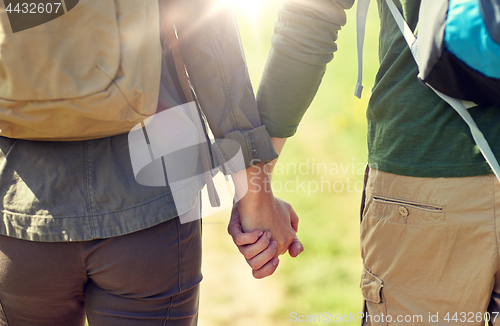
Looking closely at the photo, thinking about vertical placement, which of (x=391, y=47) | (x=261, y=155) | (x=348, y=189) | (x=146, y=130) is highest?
(x=391, y=47)

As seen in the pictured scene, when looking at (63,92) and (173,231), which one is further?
(173,231)

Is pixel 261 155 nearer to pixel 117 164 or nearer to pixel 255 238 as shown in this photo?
pixel 255 238

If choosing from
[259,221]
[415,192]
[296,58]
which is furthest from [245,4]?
[415,192]

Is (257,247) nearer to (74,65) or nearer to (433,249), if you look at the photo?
(433,249)

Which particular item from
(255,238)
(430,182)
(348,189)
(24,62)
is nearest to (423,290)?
(430,182)

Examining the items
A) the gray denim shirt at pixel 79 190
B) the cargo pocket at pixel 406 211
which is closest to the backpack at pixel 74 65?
the gray denim shirt at pixel 79 190

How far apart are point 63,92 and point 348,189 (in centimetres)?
331

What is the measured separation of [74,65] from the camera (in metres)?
0.89

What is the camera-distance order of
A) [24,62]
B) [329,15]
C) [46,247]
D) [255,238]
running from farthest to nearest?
[255,238] < [329,15] < [46,247] < [24,62]

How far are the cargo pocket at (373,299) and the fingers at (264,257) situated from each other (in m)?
0.28

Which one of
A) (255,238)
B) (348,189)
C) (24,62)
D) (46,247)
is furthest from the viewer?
(348,189)

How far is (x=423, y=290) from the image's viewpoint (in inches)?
43.1

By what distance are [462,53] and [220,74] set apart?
571mm

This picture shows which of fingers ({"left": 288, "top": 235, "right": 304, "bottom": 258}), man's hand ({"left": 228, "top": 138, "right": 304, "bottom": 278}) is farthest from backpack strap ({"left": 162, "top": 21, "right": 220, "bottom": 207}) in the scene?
fingers ({"left": 288, "top": 235, "right": 304, "bottom": 258})
